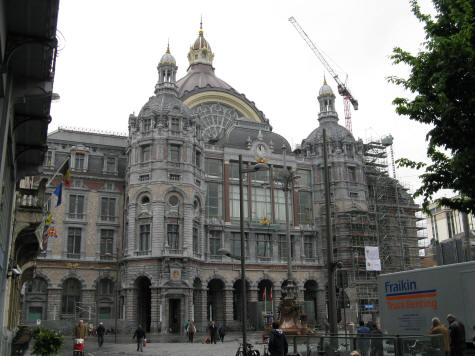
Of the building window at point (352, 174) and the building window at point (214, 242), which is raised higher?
the building window at point (352, 174)

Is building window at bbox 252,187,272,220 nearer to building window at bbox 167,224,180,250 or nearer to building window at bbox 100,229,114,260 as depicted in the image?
building window at bbox 167,224,180,250

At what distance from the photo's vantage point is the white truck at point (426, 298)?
2069cm

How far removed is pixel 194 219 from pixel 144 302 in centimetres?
1109

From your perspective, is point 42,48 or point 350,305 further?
point 350,305

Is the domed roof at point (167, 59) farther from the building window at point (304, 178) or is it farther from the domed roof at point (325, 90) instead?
the domed roof at point (325, 90)

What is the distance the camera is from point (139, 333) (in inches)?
1297

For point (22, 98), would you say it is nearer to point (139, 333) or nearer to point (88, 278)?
point (139, 333)

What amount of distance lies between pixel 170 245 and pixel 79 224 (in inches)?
490

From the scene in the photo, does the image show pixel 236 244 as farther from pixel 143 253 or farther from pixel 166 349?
pixel 166 349

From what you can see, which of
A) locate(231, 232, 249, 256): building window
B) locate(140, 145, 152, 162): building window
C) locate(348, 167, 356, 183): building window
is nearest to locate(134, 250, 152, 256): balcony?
locate(140, 145, 152, 162): building window

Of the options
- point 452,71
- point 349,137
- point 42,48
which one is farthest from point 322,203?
point 42,48

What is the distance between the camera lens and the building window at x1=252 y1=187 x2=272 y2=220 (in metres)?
67.2

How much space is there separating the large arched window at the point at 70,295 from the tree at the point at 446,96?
4988 centimetres

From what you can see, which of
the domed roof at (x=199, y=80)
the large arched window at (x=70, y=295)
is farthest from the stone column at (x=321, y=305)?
the domed roof at (x=199, y=80)
